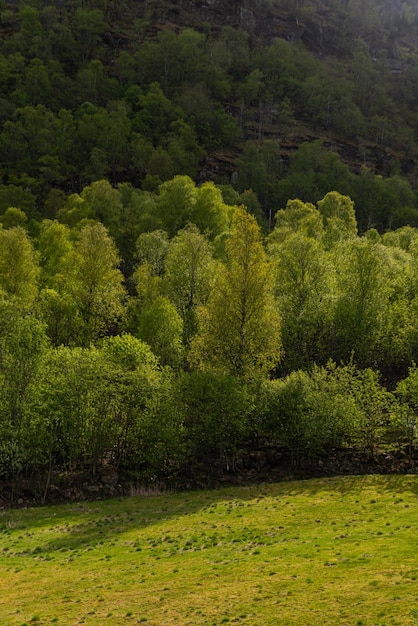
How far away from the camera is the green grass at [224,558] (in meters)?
20.4

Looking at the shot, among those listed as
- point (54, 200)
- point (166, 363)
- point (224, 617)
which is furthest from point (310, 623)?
point (54, 200)

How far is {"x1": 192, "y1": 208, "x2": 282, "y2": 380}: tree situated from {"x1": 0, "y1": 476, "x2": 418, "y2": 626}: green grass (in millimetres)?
10898

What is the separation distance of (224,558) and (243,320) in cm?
2251

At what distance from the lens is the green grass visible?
20406 mm

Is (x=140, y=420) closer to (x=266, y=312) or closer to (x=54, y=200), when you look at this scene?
(x=266, y=312)

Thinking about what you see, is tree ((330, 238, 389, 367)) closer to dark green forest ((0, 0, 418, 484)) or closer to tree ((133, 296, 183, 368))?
dark green forest ((0, 0, 418, 484))

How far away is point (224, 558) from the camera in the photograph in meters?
26.9

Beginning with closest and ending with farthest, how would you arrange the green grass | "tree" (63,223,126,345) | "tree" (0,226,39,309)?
the green grass < "tree" (63,223,126,345) < "tree" (0,226,39,309)

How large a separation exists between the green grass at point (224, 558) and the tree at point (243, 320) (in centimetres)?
1090

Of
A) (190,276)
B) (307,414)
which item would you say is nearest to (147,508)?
(307,414)

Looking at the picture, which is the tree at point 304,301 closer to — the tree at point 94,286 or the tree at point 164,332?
the tree at point 164,332

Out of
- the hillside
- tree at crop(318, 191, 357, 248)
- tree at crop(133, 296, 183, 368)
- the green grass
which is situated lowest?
the green grass

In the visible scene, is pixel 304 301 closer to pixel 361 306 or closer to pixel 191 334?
pixel 361 306

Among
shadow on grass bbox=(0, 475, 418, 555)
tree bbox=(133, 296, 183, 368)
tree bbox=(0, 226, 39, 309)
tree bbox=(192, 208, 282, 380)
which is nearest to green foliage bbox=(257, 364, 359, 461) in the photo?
tree bbox=(192, 208, 282, 380)
